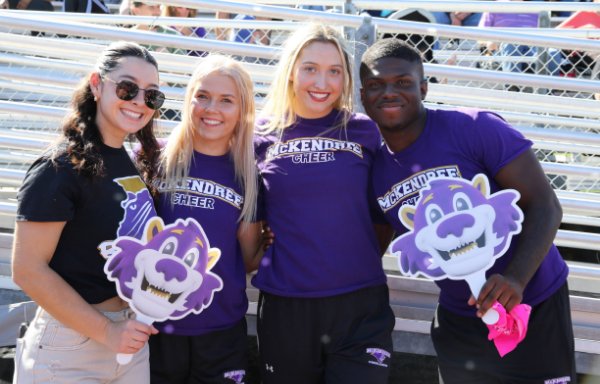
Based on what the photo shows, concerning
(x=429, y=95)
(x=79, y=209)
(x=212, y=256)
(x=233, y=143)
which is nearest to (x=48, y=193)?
(x=79, y=209)

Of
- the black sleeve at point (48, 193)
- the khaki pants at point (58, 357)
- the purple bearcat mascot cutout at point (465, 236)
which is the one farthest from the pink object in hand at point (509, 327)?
the black sleeve at point (48, 193)

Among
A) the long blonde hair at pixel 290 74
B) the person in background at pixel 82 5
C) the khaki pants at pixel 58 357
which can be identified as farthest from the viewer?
the person in background at pixel 82 5

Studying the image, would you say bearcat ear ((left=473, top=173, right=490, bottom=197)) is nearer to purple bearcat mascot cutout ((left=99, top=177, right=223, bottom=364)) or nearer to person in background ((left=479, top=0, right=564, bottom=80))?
purple bearcat mascot cutout ((left=99, top=177, right=223, bottom=364))

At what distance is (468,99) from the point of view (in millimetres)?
4148

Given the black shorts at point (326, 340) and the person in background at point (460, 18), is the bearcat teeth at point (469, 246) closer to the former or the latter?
the black shorts at point (326, 340)

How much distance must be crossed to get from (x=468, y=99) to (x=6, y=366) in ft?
9.63

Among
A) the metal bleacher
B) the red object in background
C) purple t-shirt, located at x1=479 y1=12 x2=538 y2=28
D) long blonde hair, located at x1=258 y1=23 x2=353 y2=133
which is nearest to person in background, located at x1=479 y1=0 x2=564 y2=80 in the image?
purple t-shirt, located at x1=479 y1=12 x2=538 y2=28

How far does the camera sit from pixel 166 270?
2.48 meters

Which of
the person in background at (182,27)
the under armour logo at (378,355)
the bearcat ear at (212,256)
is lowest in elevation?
the under armour logo at (378,355)

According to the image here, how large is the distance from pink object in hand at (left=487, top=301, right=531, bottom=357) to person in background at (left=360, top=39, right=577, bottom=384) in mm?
30

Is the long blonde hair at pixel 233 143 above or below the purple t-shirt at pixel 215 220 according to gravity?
above

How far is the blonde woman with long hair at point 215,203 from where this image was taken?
275 cm

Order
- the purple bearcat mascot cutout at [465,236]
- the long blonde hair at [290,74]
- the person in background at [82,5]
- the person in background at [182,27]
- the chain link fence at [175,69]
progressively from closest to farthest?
the purple bearcat mascot cutout at [465,236] → the long blonde hair at [290,74] → the chain link fence at [175,69] → the person in background at [182,27] → the person in background at [82,5]

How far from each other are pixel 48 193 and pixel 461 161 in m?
1.44
